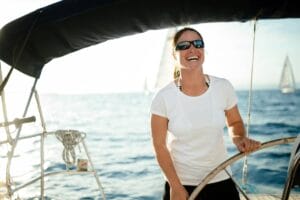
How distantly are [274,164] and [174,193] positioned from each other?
16.6 m

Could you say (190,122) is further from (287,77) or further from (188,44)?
(287,77)

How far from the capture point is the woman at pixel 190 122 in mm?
2547

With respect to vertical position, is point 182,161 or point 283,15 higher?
point 283,15

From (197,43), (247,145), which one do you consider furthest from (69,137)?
(247,145)

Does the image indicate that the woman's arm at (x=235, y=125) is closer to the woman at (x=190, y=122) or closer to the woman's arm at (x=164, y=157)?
the woman at (x=190, y=122)

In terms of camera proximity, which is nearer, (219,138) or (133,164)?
(219,138)

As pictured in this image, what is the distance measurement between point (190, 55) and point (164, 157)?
2.11 feet

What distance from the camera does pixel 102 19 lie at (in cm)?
314

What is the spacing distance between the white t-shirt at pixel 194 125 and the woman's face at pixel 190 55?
→ 0.53ft

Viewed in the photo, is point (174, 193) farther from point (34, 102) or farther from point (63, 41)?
point (34, 102)

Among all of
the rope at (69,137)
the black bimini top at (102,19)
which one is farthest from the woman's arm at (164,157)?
the rope at (69,137)

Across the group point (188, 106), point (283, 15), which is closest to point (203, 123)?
point (188, 106)

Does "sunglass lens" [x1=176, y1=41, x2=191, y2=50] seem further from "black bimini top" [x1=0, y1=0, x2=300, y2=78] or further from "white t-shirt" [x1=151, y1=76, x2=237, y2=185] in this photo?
"black bimini top" [x1=0, y1=0, x2=300, y2=78]

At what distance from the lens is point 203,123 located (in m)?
2.54
